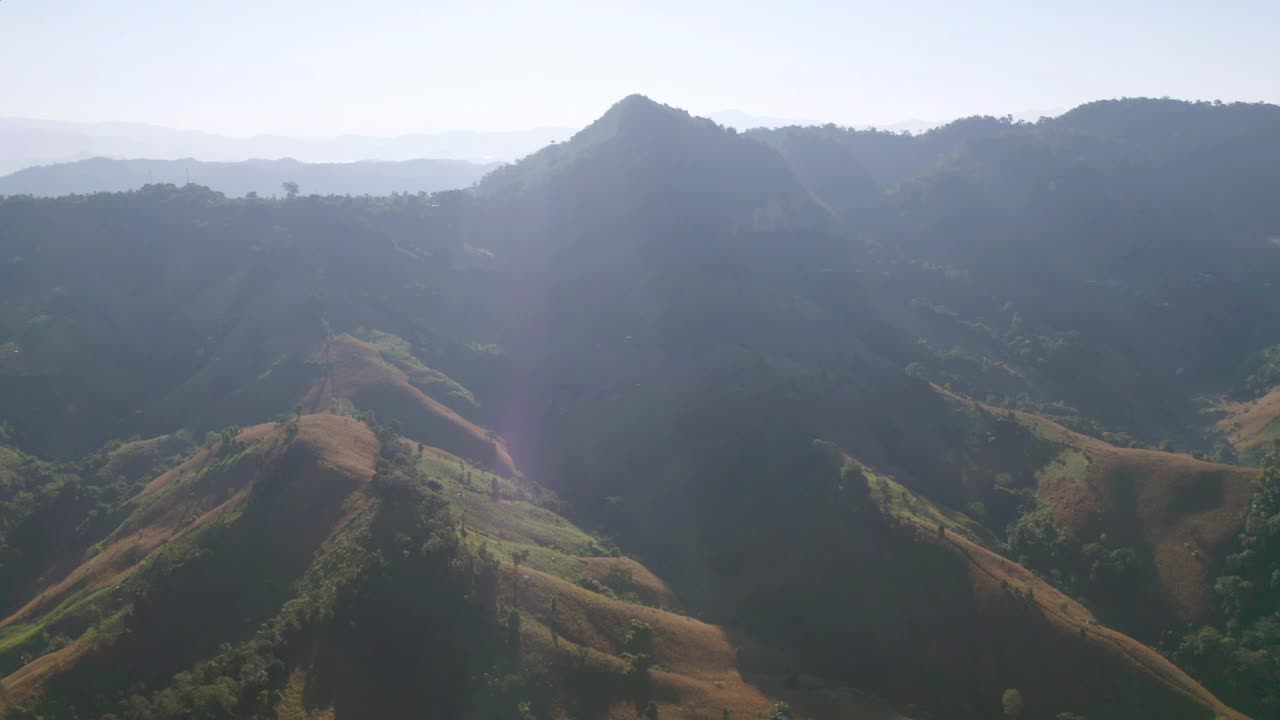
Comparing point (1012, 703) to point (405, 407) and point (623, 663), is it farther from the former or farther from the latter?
point (405, 407)

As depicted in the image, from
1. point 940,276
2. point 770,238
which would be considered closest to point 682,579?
point 770,238

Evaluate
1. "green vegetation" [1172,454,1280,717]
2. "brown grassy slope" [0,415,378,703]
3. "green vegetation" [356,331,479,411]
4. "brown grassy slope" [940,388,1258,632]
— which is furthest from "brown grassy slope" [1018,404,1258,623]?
"green vegetation" [356,331,479,411]

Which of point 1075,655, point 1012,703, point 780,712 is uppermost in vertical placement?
point 1075,655

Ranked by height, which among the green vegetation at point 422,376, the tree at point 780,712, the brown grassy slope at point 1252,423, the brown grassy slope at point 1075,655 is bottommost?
the tree at point 780,712

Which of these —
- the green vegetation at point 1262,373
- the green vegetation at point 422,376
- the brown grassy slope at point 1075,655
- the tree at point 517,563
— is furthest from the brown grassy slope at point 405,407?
the green vegetation at point 1262,373

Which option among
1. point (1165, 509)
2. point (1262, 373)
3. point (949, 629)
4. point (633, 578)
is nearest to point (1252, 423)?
point (1262, 373)

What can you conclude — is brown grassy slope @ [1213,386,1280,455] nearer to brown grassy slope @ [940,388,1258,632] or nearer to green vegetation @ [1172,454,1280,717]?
brown grassy slope @ [940,388,1258,632]

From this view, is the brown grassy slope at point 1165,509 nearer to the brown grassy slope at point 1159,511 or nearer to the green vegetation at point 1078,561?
the brown grassy slope at point 1159,511

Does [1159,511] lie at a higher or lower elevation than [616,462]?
higher
